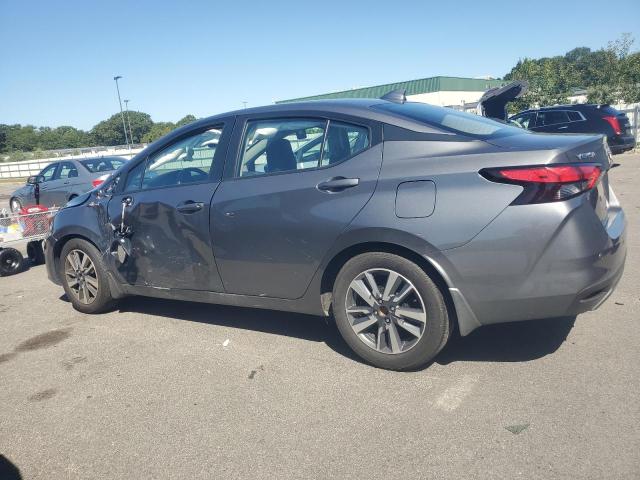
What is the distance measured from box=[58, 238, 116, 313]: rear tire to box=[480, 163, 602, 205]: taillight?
11.9 ft

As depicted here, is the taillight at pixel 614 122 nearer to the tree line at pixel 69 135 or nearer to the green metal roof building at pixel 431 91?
the green metal roof building at pixel 431 91

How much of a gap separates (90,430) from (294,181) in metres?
1.96

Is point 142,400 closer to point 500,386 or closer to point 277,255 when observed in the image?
point 277,255

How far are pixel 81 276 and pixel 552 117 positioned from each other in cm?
1355

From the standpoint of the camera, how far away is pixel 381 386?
10.8 ft

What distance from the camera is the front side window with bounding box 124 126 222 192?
4238 millimetres

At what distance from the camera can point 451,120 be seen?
3.72 meters

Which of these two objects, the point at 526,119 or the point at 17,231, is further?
the point at 526,119

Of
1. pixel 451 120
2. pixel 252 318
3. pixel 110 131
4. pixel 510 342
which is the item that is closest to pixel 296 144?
pixel 451 120

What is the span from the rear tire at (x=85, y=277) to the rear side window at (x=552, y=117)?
43.8 feet

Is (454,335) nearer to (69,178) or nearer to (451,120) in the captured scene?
(451,120)

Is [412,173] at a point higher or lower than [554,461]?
higher

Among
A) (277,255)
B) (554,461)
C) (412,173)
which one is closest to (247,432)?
(277,255)

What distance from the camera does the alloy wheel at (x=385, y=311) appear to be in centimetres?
333
